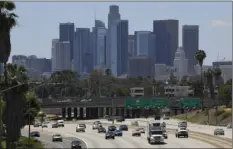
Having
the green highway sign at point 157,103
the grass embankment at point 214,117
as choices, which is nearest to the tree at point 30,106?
the grass embankment at point 214,117

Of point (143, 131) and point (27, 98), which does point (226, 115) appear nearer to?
point (143, 131)

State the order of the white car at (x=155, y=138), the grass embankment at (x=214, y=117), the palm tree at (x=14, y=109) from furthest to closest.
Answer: the grass embankment at (x=214, y=117) → the white car at (x=155, y=138) → the palm tree at (x=14, y=109)

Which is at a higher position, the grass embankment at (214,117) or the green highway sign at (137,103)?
the green highway sign at (137,103)

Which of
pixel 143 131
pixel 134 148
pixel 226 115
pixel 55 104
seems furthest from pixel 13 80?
pixel 55 104

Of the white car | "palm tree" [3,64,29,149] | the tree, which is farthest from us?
the white car

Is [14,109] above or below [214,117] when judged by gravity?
above

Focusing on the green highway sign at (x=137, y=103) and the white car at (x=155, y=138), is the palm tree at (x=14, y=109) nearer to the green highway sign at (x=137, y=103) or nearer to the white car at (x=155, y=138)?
the white car at (x=155, y=138)

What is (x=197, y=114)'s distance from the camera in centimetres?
16012

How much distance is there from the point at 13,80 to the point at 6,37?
15.9ft

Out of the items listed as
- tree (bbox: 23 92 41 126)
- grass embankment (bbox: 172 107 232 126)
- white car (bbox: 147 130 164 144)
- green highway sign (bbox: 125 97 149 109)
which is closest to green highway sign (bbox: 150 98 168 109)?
green highway sign (bbox: 125 97 149 109)

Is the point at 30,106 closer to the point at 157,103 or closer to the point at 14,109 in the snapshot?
the point at 14,109

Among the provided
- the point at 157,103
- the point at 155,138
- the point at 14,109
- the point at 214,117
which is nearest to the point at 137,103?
the point at 157,103

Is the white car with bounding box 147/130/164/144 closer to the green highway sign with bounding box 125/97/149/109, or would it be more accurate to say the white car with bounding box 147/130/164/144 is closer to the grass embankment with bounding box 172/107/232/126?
the grass embankment with bounding box 172/107/232/126

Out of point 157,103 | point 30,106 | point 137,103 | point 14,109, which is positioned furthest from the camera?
point 137,103
